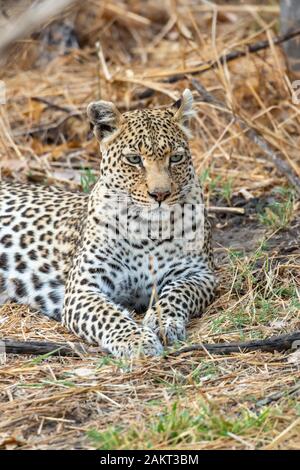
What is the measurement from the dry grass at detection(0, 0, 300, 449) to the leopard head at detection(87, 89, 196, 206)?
37.8 inches

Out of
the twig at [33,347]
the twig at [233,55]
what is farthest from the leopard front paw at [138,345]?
the twig at [233,55]

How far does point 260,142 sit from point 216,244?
1.42 metres

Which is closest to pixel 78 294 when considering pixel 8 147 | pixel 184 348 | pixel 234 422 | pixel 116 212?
pixel 116 212

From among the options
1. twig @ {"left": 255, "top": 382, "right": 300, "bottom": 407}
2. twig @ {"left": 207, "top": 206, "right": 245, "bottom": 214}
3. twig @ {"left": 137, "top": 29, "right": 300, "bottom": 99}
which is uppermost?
twig @ {"left": 137, "top": 29, "right": 300, "bottom": 99}

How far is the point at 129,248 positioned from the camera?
761 centimetres

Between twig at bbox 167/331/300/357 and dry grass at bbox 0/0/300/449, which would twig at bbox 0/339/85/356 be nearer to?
dry grass at bbox 0/0/300/449

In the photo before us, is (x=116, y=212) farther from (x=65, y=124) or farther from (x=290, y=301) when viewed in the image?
(x=65, y=124)

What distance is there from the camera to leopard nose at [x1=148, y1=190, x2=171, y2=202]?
7.03 meters

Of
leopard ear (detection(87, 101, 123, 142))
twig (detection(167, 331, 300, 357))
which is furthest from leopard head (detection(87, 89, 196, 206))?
twig (detection(167, 331, 300, 357))

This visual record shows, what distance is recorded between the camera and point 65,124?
11.8 m

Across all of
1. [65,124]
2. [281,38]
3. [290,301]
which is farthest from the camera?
[65,124]

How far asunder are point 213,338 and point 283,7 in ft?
18.2

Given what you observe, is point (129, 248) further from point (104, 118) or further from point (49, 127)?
point (49, 127)

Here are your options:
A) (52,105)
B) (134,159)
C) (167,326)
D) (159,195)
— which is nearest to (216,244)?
(134,159)
